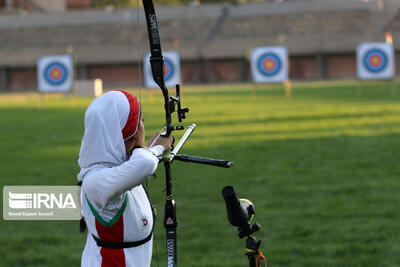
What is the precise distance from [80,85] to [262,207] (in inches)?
749

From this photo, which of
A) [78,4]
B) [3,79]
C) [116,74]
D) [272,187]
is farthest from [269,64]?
[78,4]

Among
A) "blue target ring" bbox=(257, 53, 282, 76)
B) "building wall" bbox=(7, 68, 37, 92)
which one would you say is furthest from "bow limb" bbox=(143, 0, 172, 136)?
"building wall" bbox=(7, 68, 37, 92)

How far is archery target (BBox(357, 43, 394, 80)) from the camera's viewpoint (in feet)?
70.1

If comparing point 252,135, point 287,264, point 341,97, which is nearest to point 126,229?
point 287,264

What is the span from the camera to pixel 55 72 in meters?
23.0

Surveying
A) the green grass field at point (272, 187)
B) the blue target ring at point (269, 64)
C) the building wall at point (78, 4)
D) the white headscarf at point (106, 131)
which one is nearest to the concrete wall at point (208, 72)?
the blue target ring at point (269, 64)

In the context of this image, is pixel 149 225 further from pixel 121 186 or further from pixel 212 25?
pixel 212 25

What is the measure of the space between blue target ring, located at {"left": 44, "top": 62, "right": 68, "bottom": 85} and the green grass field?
11.0 m

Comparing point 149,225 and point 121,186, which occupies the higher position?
point 121,186

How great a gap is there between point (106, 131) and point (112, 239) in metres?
0.36

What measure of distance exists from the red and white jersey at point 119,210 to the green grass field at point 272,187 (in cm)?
170

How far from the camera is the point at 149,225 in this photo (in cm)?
210

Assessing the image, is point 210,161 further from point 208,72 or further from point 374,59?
point 208,72

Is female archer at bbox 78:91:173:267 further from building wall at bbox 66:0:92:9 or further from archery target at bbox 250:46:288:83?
building wall at bbox 66:0:92:9
